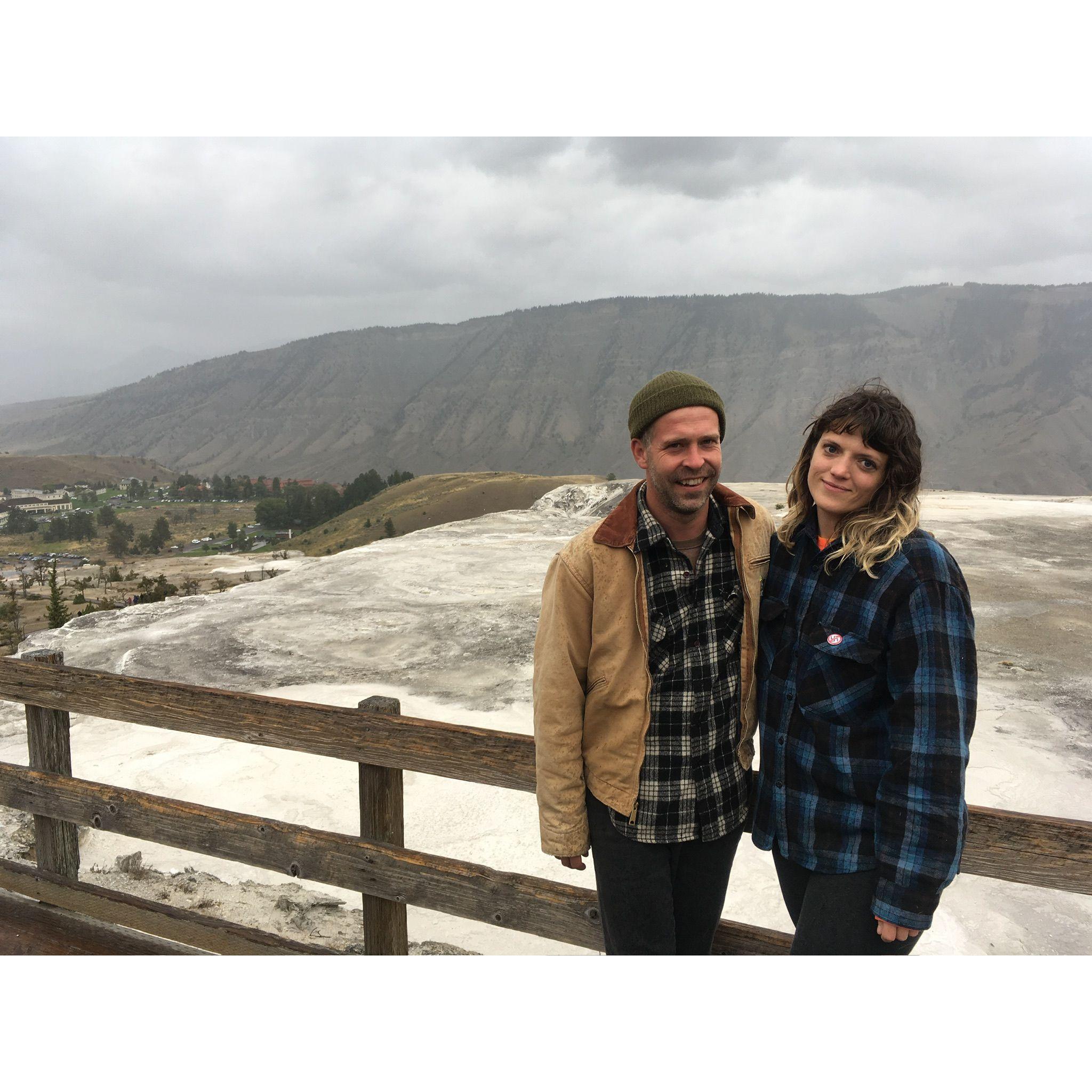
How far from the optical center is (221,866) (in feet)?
18.0

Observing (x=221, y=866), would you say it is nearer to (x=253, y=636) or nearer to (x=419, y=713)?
(x=419, y=713)

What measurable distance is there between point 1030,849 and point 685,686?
90 centimetres

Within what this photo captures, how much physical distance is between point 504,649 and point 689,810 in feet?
27.1

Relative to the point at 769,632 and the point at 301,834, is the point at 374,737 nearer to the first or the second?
the point at 301,834

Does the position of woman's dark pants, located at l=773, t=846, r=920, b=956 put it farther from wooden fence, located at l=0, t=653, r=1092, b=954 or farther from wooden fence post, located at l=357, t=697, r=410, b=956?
wooden fence post, located at l=357, t=697, r=410, b=956

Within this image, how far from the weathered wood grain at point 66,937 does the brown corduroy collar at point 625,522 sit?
2031 mm

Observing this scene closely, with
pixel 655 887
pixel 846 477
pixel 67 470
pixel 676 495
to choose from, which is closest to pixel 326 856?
pixel 655 887

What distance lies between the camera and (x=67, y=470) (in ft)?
458

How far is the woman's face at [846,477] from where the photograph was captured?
192cm

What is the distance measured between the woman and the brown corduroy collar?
0.15m

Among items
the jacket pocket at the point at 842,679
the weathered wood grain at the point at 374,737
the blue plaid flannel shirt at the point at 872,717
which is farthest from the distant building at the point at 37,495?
the jacket pocket at the point at 842,679

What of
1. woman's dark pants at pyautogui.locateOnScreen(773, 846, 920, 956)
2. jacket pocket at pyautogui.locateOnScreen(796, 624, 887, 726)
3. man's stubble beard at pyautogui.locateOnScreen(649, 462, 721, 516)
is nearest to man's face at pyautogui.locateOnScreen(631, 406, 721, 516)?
man's stubble beard at pyautogui.locateOnScreen(649, 462, 721, 516)

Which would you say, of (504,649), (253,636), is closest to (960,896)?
(504,649)

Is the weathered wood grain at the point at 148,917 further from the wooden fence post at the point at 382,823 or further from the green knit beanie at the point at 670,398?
Answer: the green knit beanie at the point at 670,398
